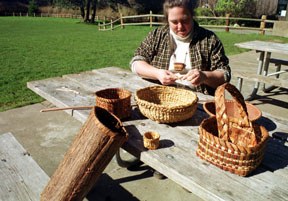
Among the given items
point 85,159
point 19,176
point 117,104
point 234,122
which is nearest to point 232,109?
point 234,122

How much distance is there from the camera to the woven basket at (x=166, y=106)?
1.51m

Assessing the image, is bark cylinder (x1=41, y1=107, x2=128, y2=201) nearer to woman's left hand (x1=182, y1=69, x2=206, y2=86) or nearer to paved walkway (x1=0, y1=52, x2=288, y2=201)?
woman's left hand (x1=182, y1=69, x2=206, y2=86)

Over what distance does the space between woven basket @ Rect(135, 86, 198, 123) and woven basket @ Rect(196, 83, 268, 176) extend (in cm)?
21

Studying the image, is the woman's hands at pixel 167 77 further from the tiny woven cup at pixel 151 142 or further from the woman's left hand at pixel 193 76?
the tiny woven cup at pixel 151 142

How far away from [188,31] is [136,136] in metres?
1.04

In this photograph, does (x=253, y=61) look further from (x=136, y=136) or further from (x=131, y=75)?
(x=136, y=136)

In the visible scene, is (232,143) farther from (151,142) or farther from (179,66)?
(179,66)

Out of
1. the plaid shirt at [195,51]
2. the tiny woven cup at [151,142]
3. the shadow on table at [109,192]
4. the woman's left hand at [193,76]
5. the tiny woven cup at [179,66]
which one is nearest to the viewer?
the tiny woven cup at [151,142]

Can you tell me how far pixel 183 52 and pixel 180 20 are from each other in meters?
0.29

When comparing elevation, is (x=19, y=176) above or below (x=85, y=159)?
below

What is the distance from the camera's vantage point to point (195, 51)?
7.16 feet

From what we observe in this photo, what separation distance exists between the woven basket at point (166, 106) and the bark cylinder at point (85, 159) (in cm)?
31

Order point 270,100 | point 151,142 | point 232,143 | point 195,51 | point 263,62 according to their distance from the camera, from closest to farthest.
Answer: point 232,143 < point 151,142 < point 195,51 < point 270,100 < point 263,62

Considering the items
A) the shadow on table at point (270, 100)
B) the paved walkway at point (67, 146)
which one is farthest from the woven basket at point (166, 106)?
the shadow on table at point (270, 100)
